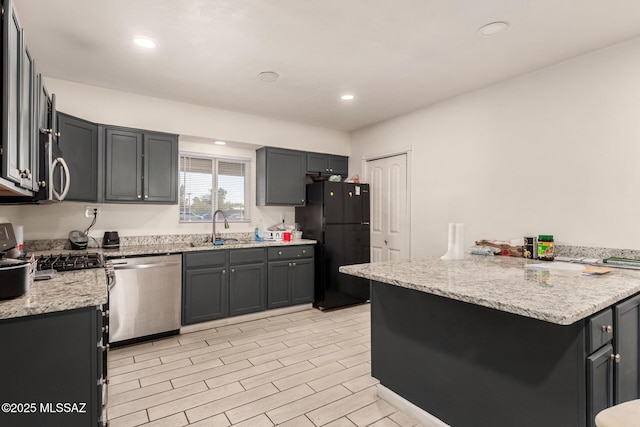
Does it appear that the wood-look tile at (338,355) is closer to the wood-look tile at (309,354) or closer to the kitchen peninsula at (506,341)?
the wood-look tile at (309,354)

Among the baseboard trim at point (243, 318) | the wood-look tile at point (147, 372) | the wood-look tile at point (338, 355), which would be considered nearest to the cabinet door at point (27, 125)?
the wood-look tile at point (147, 372)

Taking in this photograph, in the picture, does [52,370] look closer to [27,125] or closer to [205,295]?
[27,125]

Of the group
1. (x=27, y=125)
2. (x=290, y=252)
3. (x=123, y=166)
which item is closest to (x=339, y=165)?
(x=290, y=252)

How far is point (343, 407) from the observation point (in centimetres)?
225

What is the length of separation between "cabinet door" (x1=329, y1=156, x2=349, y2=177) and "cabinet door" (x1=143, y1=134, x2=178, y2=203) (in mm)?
2259

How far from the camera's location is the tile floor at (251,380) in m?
2.13

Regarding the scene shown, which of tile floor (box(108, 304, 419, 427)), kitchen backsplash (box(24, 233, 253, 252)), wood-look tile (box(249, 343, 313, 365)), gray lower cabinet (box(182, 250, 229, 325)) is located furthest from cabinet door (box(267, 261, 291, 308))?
wood-look tile (box(249, 343, 313, 365))

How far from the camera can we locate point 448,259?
2.65 m

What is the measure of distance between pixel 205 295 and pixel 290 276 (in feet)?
3.54

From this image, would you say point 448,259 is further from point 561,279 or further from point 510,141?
point 510,141

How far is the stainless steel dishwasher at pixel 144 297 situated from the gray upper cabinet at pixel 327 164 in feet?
7.50

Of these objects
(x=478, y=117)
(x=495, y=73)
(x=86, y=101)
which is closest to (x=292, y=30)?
(x=495, y=73)

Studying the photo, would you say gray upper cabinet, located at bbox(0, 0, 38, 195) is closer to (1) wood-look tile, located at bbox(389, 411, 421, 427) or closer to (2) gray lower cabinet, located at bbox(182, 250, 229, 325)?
(2) gray lower cabinet, located at bbox(182, 250, 229, 325)

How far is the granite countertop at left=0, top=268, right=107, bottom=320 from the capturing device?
4.53 feet
